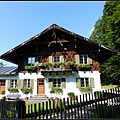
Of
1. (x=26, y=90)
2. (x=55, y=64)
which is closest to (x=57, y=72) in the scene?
(x=55, y=64)

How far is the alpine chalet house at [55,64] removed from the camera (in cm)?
1766

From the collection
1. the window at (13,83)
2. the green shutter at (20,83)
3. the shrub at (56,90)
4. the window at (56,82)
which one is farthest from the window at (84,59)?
the window at (13,83)

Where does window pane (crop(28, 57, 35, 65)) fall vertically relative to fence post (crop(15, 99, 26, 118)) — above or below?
above

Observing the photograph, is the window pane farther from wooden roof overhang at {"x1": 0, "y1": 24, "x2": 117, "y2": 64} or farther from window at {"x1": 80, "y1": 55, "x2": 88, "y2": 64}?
window at {"x1": 80, "y1": 55, "x2": 88, "y2": 64}

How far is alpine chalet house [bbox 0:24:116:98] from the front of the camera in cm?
1766

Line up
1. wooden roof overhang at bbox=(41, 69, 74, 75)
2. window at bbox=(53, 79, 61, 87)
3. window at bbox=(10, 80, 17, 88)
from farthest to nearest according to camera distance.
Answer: window at bbox=(10, 80, 17, 88) → window at bbox=(53, 79, 61, 87) → wooden roof overhang at bbox=(41, 69, 74, 75)

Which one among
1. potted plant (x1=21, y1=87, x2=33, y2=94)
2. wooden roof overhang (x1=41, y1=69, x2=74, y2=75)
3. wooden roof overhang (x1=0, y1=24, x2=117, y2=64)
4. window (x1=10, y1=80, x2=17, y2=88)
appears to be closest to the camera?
wooden roof overhang (x1=41, y1=69, x2=74, y2=75)

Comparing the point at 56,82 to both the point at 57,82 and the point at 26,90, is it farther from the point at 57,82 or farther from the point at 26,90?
the point at 26,90

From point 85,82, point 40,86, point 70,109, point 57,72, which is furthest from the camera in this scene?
point 40,86

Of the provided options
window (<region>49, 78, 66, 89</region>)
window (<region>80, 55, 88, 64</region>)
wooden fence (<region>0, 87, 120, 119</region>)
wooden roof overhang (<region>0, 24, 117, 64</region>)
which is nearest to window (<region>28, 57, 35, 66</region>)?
wooden roof overhang (<region>0, 24, 117, 64</region>)

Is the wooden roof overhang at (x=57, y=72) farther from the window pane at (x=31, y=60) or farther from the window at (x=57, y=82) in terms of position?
the window pane at (x=31, y=60)

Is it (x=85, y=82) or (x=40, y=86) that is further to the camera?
(x=40, y=86)

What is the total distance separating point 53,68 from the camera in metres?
17.8

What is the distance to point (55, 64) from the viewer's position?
59.3ft
